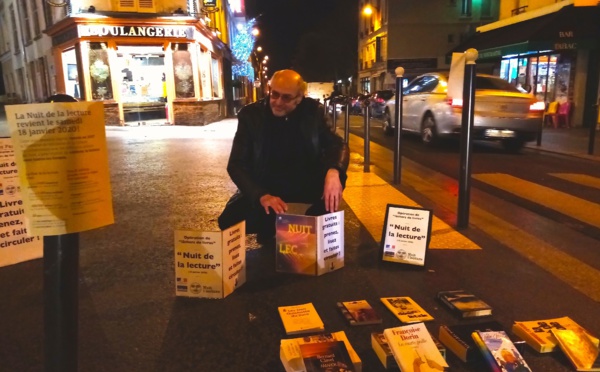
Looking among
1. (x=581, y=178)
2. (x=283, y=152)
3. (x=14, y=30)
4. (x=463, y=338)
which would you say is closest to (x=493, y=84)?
(x=581, y=178)

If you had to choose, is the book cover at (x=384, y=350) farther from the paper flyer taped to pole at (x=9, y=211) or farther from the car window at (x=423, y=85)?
the car window at (x=423, y=85)

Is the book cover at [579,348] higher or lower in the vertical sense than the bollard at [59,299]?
lower

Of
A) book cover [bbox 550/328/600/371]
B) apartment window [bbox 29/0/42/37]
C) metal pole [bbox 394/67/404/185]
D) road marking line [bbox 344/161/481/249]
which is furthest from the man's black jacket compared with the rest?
apartment window [bbox 29/0/42/37]

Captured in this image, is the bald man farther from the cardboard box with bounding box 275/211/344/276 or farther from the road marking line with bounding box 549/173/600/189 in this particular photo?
the road marking line with bounding box 549/173/600/189

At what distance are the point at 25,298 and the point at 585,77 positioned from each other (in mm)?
18535

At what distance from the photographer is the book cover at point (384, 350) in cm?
238

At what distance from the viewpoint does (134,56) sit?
1775cm

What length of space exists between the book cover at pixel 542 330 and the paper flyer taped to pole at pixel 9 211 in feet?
10.3

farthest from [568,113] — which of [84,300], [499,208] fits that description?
[84,300]

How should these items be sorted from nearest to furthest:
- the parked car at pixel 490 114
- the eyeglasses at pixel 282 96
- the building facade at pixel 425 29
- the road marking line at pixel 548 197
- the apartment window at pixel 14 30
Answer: the eyeglasses at pixel 282 96
the road marking line at pixel 548 197
the parked car at pixel 490 114
the apartment window at pixel 14 30
the building facade at pixel 425 29

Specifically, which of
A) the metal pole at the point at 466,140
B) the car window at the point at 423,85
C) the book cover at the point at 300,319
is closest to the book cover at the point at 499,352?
the book cover at the point at 300,319

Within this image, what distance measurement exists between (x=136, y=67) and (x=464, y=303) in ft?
56.0

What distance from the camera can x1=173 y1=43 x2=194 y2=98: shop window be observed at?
56.6ft

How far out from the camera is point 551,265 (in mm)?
3924
